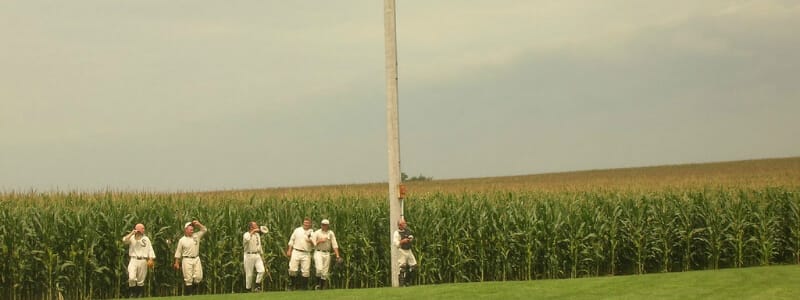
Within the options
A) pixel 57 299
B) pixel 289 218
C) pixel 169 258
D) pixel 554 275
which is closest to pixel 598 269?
pixel 554 275

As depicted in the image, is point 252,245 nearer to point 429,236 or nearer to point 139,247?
point 139,247

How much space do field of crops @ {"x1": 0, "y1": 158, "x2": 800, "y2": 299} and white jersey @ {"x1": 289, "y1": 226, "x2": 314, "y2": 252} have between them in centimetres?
265

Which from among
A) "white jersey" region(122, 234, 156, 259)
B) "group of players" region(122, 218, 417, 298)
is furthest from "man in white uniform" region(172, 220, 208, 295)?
"white jersey" region(122, 234, 156, 259)

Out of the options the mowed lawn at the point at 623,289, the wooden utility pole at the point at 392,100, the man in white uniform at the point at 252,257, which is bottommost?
the mowed lawn at the point at 623,289

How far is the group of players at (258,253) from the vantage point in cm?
2534

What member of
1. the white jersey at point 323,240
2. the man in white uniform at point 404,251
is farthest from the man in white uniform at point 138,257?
the man in white uniform at point 404,251

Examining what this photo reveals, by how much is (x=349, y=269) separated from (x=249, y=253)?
3.63 m

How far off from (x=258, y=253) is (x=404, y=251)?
355 cm

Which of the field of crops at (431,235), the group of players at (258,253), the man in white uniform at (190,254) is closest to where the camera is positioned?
the group of players at (258,253)

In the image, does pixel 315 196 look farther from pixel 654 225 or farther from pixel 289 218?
pixel 654 225

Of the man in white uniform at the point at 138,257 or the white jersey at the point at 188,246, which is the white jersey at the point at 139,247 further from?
the white jersey at the point at 188,246

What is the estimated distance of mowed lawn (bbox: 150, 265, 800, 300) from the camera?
21.0 m

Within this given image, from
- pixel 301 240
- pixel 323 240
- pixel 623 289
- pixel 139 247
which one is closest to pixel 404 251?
pixel 323 240

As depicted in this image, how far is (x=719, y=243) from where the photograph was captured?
3098cm
